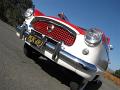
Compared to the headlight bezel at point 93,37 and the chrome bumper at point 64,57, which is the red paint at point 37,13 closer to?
the chrome bumper at point 64,57

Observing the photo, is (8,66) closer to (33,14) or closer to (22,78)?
(22,78)

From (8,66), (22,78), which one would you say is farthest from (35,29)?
(22,78)

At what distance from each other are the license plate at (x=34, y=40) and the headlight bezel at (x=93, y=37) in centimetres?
106

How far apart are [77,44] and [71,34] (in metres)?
0.35

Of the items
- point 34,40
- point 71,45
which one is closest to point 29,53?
point 34,40

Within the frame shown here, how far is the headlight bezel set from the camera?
17.6 feet

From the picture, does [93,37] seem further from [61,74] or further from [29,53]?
[29,53]

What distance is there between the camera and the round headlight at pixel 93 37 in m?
5.38

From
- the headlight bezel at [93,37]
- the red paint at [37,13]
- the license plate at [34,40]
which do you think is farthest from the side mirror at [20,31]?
the headlight bezel at [93,37]

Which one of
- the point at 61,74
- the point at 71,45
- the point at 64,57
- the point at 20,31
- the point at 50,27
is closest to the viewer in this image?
the point at 64,57

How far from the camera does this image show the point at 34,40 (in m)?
6.03

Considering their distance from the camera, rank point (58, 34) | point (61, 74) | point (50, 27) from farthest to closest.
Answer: point (61, 74) → point (50, 27) → point (58, 34)

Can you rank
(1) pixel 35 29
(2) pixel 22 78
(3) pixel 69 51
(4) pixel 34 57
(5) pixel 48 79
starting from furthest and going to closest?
(4) pixel 34 57, (1) pixel 35 29, (5) pixel 48 79, (3) pixel 69 51, (2) pixel 22 78

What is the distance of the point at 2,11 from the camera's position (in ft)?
158
